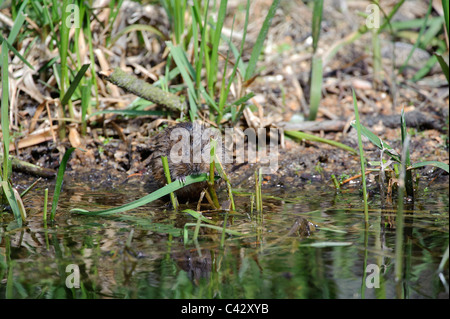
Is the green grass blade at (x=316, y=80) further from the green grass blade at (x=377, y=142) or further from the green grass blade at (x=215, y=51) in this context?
the green grass blade at (x=377, y=142)

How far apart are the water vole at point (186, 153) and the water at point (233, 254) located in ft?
1.23

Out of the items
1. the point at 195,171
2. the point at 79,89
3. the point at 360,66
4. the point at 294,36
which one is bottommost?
the point at 195,171

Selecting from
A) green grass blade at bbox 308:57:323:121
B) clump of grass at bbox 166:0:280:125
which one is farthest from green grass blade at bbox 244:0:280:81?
green grass blade at bbox 308:57:323:121

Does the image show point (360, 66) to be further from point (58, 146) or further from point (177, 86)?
point (58, 146)

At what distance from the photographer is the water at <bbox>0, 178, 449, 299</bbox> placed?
7.83 feet

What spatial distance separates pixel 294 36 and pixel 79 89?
360 cm

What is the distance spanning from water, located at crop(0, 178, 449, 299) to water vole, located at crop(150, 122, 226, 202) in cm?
37

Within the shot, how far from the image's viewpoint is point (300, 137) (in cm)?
523

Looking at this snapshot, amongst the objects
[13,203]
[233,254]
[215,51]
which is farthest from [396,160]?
[13,203]

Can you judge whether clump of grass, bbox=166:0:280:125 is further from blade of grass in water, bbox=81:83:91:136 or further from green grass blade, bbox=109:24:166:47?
blade of grass in water, bbox=81:83:91:136

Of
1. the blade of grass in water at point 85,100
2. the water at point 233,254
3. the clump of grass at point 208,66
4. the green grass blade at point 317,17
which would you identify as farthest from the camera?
the green grass blade at point 317,17

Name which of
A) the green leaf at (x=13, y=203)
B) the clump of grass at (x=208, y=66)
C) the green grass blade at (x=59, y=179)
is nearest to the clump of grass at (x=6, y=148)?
the green leaf at (x=13, y=203)

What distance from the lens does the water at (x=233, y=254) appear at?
7.83ft
